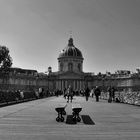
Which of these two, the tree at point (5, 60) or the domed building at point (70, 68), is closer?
the tree at point (5, 60)

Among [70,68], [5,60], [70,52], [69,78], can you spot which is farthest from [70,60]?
[5,60]

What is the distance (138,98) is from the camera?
32.7m

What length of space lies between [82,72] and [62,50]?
53.7ft

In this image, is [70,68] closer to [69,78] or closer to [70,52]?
[69,78]

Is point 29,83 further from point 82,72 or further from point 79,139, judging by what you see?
point 79,139

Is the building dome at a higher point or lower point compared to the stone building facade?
higher

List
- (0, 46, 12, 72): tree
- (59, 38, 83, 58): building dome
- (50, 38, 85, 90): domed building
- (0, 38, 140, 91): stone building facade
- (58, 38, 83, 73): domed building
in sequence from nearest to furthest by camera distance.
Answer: (0, 46, 12, 72): tree
(0, 38, 140, 91): stone building facade
(58, 38, 83, 73): domed building
(59, 38, 83, 58): building dome
(50, 38, 85, 90): domed building

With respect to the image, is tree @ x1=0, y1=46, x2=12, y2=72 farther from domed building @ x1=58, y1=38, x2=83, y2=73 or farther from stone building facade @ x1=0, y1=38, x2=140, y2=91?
domed building @ x1=58, y1=38, x2=83, y2=73

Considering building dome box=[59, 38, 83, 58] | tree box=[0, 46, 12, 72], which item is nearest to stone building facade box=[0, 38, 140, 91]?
building dome box=[59, 38, 83, 58]

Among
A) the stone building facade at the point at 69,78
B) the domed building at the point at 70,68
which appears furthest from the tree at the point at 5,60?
the domed building at the point at 70,68

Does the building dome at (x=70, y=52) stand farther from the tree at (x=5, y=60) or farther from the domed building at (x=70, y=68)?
the tree at (x=5, y=60)

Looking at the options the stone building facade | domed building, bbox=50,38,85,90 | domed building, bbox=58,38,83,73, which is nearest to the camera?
the stone building facade

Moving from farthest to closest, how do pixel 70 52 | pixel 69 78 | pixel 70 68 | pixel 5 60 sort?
Result: pixel 69 78 → pixel 70 68 → pixel 70 52 → pixel 5 60

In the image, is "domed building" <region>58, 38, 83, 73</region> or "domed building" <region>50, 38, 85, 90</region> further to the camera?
"domed building" <region>50, 38, 85, 90</region>
